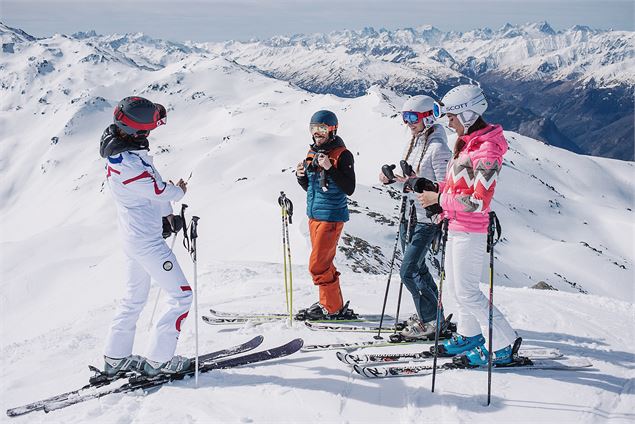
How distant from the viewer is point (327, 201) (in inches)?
334

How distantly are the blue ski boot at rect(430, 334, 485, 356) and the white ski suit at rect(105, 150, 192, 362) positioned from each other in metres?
3.69

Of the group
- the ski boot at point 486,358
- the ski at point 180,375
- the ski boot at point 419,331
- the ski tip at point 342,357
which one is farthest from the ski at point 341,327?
the ski boot at point 486,358

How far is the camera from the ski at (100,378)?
6078 mm

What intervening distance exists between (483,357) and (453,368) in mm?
428

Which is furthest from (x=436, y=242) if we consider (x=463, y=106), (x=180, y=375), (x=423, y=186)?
(x=180, y=375)

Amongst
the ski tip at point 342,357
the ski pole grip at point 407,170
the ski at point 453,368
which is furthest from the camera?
the ski pole grip at point 407,170

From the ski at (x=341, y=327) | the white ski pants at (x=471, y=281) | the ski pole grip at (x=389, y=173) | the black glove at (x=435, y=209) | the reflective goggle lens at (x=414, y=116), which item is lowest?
the ski at (x=341, y=327)

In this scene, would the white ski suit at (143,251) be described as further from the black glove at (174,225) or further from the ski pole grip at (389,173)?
the ski pole grip at (389,173)

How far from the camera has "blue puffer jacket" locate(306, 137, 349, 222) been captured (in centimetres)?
844

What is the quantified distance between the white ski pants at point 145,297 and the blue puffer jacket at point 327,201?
111 inches

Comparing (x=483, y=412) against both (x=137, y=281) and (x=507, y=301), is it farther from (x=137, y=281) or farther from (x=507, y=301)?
(x=507, y=301)

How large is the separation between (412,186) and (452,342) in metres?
2.41

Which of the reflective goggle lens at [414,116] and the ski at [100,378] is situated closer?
the ski at [100,378]

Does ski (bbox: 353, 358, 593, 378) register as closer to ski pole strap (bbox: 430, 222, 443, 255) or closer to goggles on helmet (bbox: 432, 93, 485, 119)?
ski pole strap (bbox: 430, 222, 443, 255)
